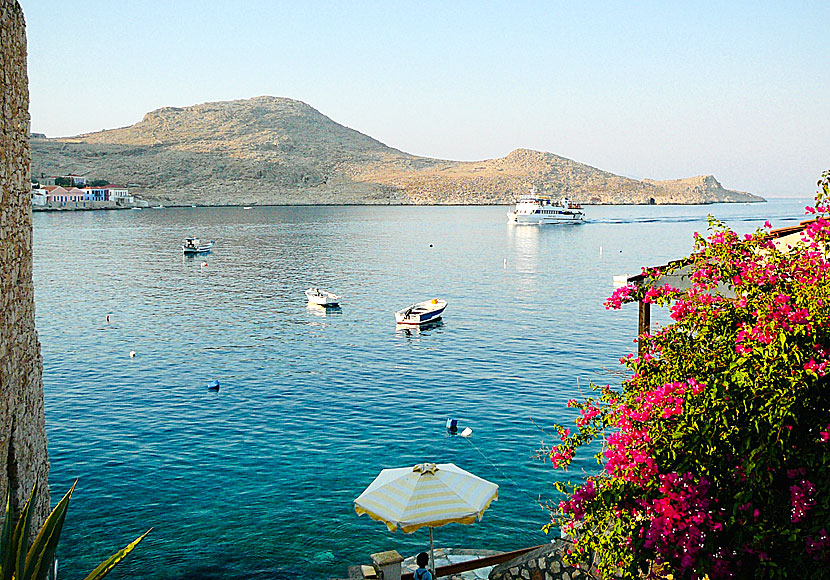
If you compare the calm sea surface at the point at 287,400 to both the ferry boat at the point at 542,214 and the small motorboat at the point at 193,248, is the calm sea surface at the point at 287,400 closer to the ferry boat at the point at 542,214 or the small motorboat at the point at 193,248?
the small motorboat at the point at 193,248

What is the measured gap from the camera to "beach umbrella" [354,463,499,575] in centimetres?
1052

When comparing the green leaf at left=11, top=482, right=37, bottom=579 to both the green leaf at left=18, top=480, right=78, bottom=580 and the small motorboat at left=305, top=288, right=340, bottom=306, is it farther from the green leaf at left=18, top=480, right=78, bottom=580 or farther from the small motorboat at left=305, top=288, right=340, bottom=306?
the small motorboat at left=305, top=288, right=340, bottom=306

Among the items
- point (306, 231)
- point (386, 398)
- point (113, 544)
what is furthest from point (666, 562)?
point (306, 231)

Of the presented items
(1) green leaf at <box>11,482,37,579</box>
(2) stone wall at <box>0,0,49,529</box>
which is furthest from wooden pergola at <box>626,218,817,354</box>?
(2) stone wall at <box>0,0,49,529</box>

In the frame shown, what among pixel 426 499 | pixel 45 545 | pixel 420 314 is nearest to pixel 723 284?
pixel 426 499

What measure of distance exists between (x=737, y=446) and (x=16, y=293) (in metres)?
8.57

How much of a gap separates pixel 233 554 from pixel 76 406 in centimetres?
1350

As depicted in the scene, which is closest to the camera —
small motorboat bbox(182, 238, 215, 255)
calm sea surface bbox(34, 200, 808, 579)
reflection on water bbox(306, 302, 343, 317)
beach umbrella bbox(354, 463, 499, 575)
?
beach umbrella bbox(354, 463, 499, 575)

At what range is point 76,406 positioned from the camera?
25719 millimetres

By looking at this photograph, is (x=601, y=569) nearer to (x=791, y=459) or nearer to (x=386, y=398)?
(x=791, y=459)

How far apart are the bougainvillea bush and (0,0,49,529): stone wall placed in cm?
696

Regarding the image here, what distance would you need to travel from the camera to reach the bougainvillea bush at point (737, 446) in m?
5.85

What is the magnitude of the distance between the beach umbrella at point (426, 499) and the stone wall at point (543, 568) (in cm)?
122

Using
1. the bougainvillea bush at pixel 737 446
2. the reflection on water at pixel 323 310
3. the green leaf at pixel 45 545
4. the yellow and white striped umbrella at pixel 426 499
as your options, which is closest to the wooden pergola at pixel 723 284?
the bougainvillea bush at pixel 737 446
